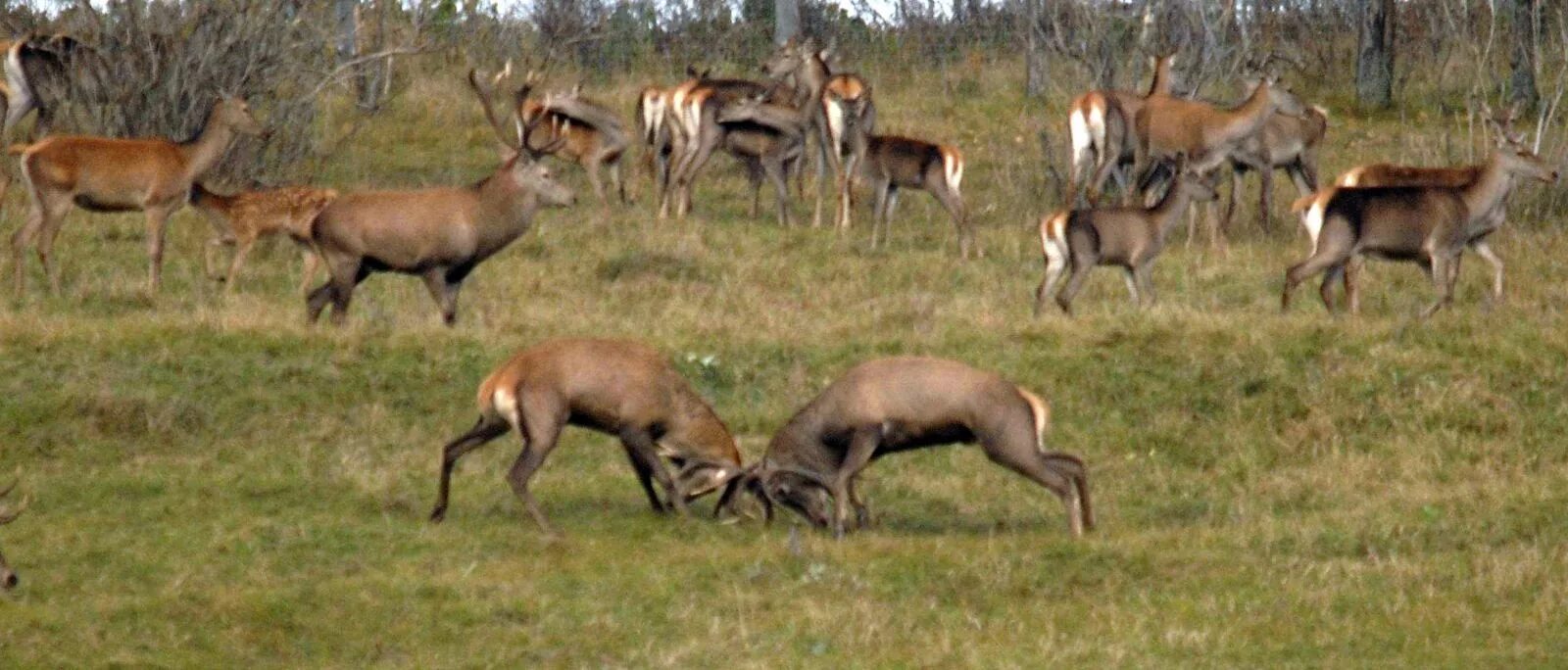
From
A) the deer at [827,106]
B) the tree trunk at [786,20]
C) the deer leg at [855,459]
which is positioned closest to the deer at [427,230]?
the deer leg at [855,459]

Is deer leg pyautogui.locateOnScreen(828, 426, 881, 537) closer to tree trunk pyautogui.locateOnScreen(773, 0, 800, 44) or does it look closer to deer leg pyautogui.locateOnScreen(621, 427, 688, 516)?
deer leg pyautogui.locateOnScreen(621, 427, 688, 516)

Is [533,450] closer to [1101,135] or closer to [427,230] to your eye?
[427,230]

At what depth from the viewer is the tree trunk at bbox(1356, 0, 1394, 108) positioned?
25.5 metres

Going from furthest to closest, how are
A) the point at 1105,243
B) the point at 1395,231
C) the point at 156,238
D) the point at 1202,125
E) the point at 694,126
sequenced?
the point at 694,126 → the point at 1202,125 → the point at 156,238 → the point at 1105,243 → the point at 1395,231

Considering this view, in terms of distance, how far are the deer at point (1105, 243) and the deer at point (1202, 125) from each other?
3432 millimetres

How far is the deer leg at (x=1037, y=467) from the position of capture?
10.2m

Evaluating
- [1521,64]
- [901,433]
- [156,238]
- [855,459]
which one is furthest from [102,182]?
[1521,64]

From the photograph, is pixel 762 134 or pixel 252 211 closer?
pixel 252 211

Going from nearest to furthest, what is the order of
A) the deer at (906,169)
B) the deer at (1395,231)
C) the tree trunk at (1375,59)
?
the deer at (1395,231) → the deer at (906,169) → the tree trunk at (1375,59)

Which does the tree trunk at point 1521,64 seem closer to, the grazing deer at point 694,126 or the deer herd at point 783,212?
the deer herd at point 783,212

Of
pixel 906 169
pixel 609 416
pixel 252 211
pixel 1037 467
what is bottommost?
pixel 1037 467

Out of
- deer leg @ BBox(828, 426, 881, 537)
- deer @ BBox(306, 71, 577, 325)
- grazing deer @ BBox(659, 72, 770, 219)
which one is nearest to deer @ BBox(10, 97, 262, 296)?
deer @ BBox(306, 71, 577, 325)

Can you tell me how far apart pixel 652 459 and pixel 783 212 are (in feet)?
30.6

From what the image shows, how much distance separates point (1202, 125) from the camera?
18.8 m
